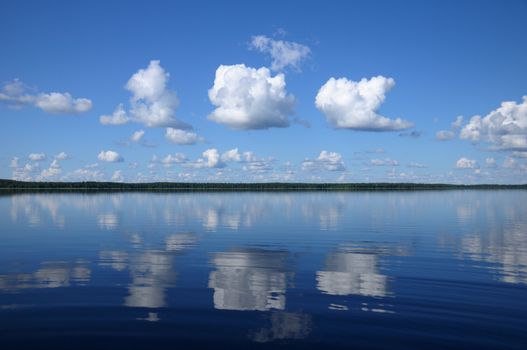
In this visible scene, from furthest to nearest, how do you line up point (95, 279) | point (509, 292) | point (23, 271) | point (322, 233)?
1. point (322, 233)
2. point (23, 271)
3. point (95, 279)
4. point (509, 292)

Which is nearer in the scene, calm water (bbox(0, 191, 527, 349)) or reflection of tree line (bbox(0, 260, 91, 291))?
calm water (bbox(0, 191, 527, 349))

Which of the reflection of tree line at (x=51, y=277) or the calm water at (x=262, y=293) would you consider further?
the reflection of tree line at (x=51, y=277)

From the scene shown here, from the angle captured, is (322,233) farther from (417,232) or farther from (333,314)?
(333,314)

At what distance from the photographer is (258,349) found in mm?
10297

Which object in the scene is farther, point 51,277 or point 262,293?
point 51,277

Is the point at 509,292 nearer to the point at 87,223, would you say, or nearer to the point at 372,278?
the point at 372,278

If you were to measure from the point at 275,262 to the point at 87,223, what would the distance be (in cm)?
2667

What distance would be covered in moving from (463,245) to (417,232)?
7.58m

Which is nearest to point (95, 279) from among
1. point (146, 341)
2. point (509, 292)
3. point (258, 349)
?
point (146, 341)

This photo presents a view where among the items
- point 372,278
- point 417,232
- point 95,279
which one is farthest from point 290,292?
point 417,232

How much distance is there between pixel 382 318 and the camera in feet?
41.7

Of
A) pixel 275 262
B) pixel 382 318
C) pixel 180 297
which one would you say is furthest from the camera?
pixel 275 262

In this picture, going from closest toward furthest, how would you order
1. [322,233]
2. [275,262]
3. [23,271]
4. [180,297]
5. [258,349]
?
[258,349]
[180,297]
[23,271]
[275,262]
[322,233]

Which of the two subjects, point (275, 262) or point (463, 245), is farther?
point (463, 245)
